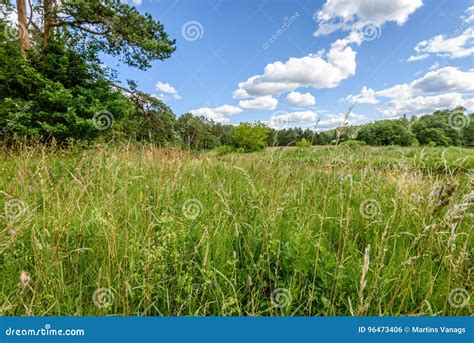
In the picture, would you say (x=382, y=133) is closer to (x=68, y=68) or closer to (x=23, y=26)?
(x=68, y=68)

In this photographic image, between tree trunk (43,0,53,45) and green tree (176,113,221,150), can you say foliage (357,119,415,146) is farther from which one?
tree trunk (43,0,53,45)

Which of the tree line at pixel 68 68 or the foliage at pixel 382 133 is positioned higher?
the tree line at pixel 68 68

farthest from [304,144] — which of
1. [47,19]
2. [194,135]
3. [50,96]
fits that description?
[47,19]

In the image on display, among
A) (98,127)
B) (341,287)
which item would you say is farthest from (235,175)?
(98,127)

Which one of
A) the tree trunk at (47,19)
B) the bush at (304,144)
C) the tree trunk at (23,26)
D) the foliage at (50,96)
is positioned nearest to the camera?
the bush at (304,144)

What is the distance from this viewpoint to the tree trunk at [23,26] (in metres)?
10.7

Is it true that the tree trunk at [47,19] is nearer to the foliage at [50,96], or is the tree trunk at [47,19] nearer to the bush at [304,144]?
the foliage at [50,96]

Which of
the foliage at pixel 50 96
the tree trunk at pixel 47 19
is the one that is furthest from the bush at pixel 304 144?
the tree trunk at pixel 47 19

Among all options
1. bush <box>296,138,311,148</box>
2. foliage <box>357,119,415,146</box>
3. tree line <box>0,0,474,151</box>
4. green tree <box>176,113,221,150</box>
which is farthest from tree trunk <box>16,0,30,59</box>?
foliage <box>357,119,415,146</box>

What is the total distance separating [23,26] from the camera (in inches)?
423

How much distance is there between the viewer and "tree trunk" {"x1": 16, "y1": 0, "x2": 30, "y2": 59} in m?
10.7

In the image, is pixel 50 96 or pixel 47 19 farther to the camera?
pixel 47 19

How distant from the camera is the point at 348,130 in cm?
235

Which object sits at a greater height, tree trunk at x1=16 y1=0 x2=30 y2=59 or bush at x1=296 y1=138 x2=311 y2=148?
tree trunk at x1=16 y1=0 x2=30 y2=59
